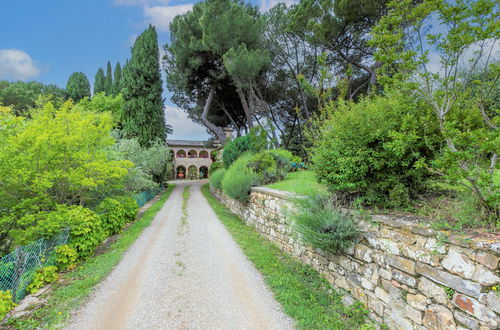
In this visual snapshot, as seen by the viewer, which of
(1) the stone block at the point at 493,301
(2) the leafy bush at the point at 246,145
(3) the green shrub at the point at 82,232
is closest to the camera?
(1) the stone block at the point at 493,301

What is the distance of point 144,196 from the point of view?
12.7 metres

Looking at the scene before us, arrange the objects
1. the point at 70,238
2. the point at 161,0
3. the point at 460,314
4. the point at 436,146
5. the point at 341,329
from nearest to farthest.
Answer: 1. the point at 460,314
2. the point at 341,329
3. the point at 436,146
4. the point at 70,238
5. the point at 161,0

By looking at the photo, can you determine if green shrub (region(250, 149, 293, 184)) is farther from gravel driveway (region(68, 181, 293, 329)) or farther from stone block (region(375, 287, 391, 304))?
stone block (region(375, 287, 391, 304))

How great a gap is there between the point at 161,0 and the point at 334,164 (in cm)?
1233

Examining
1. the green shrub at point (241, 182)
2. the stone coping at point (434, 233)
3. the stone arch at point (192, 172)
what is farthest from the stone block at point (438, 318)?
the stone arch at point (192, 172)

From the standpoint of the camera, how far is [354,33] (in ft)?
37.9

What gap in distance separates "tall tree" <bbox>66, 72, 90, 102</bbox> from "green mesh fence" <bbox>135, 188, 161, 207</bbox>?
2527 cm

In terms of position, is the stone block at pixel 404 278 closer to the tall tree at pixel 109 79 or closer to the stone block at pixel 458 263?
the stone block at pixel 458 263

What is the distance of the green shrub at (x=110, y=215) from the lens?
6.82 meters

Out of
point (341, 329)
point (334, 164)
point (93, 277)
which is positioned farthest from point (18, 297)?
point (334, 164)

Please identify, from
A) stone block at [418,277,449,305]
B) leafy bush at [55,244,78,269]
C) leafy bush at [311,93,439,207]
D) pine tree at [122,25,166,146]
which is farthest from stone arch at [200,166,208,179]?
stone block at [418,277,449,305]

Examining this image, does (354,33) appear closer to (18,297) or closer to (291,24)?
(291,24)

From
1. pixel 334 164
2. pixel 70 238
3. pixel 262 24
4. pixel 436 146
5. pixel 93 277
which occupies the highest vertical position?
pixel 262 24

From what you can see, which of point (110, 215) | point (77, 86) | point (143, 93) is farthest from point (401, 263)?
point (77, 86)
